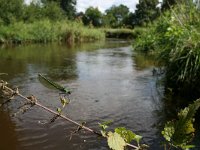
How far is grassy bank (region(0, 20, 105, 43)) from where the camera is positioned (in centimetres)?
2689

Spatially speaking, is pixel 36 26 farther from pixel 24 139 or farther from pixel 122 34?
pixel 24 139

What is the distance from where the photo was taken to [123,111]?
5766 millimetres

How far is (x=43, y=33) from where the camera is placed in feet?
97.6

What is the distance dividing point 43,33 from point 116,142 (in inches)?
1141

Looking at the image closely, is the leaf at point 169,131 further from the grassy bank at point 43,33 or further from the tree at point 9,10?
the tree at point 9,10

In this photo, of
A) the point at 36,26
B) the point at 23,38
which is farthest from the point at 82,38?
the point at 23,38

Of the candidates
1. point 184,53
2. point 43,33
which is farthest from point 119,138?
point 43,33

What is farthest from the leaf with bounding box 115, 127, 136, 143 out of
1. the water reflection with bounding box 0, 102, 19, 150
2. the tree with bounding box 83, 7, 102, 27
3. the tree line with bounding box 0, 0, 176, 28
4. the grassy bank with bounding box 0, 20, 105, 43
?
the tree with bounding box 83, 7, 102, 27

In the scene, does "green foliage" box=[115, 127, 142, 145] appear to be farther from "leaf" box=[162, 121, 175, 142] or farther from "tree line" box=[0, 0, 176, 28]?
"tree line" box=[0, 0, 176, 28]

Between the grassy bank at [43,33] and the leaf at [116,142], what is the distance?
2591cm

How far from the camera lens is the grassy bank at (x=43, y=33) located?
26889 millimetres

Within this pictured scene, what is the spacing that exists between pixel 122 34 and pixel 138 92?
38852 mm

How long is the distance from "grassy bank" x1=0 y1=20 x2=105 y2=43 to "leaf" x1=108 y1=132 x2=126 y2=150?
25907 millimetres

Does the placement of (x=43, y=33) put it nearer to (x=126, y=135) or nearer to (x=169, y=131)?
(x=126, y=135)
